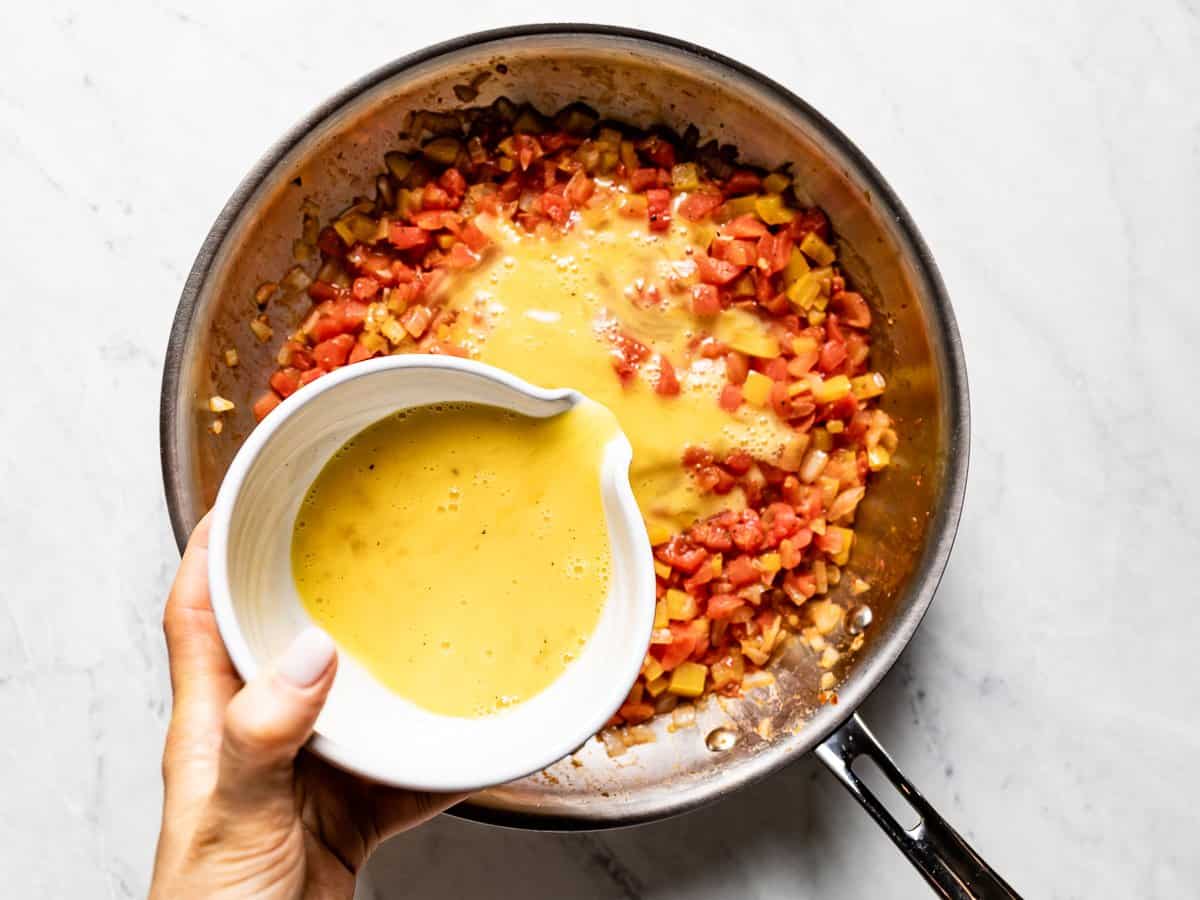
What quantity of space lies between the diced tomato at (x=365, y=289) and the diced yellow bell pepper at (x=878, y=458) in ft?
2.55

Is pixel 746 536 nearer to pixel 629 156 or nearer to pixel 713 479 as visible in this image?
pixel 713 479

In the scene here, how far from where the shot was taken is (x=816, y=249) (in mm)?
1602

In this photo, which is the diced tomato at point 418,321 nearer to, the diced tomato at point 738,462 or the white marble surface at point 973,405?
the white marble surface at point 973,405

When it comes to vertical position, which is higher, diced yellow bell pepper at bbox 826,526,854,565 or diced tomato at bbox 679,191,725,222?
diced tomato at bbox 679,191,725,222

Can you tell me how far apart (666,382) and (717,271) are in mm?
182

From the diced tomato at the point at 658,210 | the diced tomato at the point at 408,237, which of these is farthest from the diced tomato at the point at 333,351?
the diced tomato at the point at 658,210

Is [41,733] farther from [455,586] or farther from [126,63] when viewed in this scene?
[126,63]

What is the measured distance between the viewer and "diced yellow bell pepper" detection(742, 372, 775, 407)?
5.17 ft

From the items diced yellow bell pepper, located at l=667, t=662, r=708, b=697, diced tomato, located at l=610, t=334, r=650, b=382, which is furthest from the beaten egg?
diced yellow bell pepper, located at l=667, t=662, r=708, b=697

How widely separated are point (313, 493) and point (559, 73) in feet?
2.39

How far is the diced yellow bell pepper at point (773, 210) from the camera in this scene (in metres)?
1.60

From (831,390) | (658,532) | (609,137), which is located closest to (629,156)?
(609,137)

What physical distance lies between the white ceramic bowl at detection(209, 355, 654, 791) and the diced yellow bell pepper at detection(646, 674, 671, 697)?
14.8 inches

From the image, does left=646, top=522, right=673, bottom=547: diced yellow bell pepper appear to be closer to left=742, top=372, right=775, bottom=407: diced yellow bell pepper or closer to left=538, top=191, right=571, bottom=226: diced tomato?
left=742, top=372, right=775, bottom=407: diced yellow bell pepper
